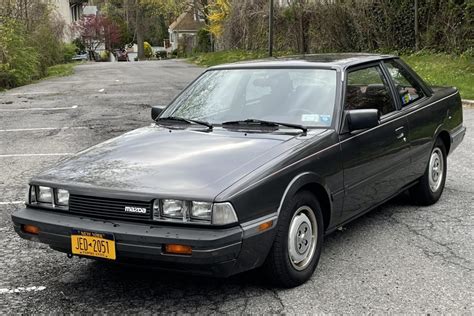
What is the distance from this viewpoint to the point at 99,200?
354 centimetres

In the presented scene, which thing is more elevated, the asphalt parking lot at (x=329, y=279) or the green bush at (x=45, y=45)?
the green bush at (x=45, y=45)

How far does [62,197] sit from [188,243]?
980 mm

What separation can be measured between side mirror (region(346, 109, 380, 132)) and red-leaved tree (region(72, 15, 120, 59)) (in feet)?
217

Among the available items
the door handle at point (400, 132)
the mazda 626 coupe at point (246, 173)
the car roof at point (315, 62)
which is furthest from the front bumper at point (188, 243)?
the door handle at point (400, 132)

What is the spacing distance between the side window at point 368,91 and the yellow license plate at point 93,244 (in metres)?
2.15

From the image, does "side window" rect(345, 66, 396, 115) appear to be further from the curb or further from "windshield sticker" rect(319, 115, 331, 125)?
the curb

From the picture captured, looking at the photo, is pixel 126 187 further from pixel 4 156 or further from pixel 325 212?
pixel 4 156

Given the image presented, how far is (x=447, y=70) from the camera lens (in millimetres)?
16578

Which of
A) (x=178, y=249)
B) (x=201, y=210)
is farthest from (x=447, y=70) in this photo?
(x=178, y=249)

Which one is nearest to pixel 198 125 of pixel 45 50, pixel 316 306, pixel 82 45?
pixel 316 306

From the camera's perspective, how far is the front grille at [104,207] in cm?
343

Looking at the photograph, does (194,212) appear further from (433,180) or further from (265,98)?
(433,180)

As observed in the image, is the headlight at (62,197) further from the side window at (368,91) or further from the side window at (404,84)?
the side window at (404,84)

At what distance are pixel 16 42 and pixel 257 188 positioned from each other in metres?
22.5
